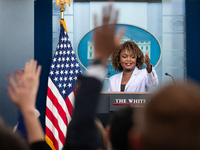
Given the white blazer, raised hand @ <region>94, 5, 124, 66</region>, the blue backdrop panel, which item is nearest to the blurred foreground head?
raised hand @ <region>94, 5, 124, 66</region>

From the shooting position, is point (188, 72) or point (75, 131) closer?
point (75, 131)

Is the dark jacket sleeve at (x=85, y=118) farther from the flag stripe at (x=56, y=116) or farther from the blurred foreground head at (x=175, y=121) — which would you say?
the flag stripe at (x=56, y=116)

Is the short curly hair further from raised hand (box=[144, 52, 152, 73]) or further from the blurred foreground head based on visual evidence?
the blurred foreground head

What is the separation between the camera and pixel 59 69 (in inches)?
175

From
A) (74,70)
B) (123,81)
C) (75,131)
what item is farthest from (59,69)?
(75,131)

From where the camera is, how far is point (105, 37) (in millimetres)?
1144

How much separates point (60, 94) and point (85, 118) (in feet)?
11.4

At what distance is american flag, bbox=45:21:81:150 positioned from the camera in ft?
13.8

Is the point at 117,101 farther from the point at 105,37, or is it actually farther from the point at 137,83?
the point at 105,37

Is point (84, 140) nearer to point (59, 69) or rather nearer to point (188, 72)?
point (59, 69)

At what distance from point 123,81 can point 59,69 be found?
3.42 feet

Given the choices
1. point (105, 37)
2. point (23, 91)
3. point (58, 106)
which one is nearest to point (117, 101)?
point (58, 106)

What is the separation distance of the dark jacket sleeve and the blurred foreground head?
32cm

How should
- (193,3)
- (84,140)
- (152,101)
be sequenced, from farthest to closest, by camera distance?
1. (193,3)
2. (84,140)
3. (152,101)
